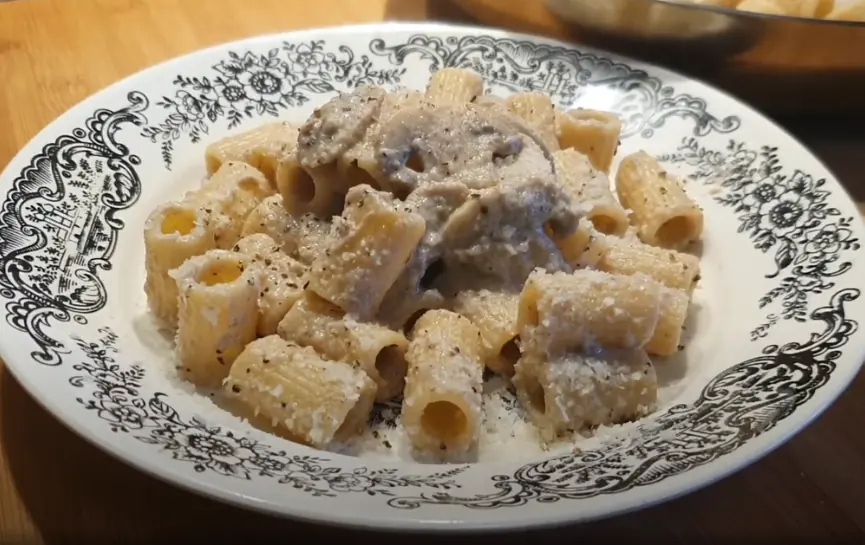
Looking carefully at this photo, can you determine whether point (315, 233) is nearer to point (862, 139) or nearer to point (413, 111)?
point (413, 111)

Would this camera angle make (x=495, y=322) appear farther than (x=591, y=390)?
Yes

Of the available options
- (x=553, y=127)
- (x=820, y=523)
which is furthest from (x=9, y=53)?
(x=820, y=523)

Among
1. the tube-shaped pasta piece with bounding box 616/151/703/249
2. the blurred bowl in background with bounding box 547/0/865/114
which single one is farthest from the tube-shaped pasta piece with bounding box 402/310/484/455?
the blurred bowl in background with bounding box 547/0/865/114

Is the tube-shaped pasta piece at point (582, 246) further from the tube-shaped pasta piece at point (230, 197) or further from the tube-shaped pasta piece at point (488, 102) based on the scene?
the tube-shaped pasta piece at point (230, 197)

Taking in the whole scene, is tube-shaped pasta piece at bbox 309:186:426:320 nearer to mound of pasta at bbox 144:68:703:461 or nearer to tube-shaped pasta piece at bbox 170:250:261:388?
mound of pasta at bbox 144:68:703:461

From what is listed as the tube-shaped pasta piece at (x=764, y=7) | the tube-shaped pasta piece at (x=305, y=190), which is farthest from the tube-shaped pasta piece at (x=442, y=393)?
the tube-shaped pasta piece at (x=764, y=7)

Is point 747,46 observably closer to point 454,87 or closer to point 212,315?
point 454,87

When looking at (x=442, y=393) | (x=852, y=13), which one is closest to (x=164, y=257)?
(x=442, y=393)
